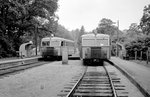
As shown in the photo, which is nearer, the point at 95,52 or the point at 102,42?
the point at 95,52

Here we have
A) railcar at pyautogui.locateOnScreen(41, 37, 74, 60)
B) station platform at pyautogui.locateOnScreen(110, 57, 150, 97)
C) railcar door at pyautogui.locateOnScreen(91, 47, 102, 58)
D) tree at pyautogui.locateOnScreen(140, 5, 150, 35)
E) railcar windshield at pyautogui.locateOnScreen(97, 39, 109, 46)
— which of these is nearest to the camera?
station platform at pyautogui.locateOnScreen(110, 57, 150, 97)

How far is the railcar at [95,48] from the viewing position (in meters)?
21.3

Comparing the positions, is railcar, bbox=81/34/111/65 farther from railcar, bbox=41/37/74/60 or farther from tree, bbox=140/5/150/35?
tree, bbox=140/5/150/35

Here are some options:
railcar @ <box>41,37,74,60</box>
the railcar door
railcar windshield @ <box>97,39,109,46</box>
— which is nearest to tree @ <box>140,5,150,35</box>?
railcar @ <box>41,37,74,60</box>

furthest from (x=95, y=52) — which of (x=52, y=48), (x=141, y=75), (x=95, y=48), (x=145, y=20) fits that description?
(x=145, y=20)

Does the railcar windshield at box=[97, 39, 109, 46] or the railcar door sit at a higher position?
the railcar windshield at box=[97, 39, 109, 46]

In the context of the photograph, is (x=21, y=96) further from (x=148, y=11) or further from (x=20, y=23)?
(x=148, y=11)

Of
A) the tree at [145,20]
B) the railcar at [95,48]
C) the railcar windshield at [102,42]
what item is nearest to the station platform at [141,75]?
the railcar at [95,48]

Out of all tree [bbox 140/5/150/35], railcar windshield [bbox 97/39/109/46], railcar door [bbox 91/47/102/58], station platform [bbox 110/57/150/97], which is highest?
tree [bbox 140/5/150/35]

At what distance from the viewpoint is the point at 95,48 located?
21.3m

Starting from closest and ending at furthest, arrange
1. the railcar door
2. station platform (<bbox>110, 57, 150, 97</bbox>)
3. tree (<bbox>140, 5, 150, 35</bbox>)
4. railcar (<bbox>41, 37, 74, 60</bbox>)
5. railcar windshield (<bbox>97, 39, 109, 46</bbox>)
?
1. station platform (<bbox>110, 57, 150, 97</bbox>)
2. the railcar door
3. railcar windshield (<bbox>97, 39, 109, 46</bbox>)
4. railcar (<bbox>41, 37, 74, 60</bbox>)
5. tree (<bbox>140, 5, 150, 35</bbox>)

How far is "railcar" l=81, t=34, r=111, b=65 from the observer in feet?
69.9

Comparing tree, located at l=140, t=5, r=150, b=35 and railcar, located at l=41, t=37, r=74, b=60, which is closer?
railcar, located at l=41, t=37, r=74, b=60

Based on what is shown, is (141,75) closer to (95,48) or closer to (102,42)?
(95,48)
